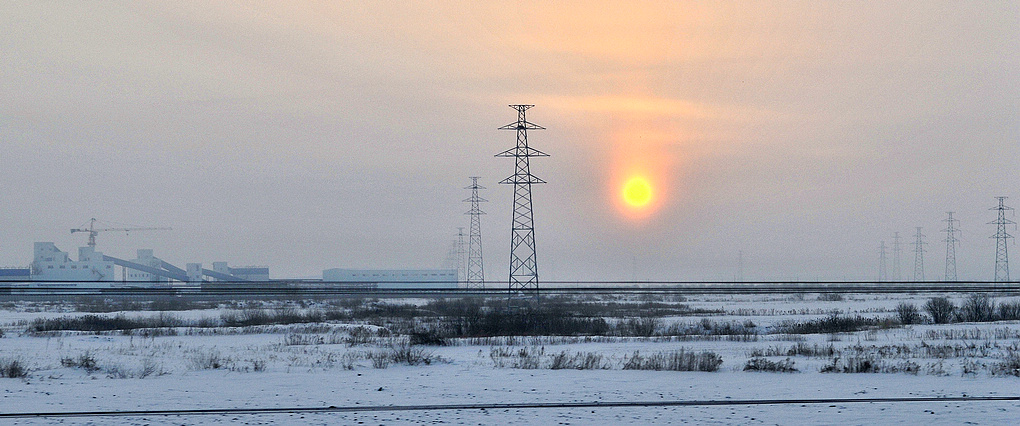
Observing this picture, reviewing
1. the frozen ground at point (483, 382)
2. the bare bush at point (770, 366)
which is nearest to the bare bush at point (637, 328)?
the frozen ground at point (483, 382)

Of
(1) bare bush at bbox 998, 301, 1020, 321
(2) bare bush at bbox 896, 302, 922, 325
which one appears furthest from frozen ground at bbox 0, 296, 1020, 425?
(1) bare bush at bbox 998, 301, 1020, 321

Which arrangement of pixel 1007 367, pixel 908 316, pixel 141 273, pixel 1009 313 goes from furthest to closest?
pixel 141 273
pixel 1009 313
pixel 908 316
pixel 1007 367

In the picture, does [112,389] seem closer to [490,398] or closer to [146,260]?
[490,398]

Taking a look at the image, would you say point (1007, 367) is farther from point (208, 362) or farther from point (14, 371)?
point (14, 371)

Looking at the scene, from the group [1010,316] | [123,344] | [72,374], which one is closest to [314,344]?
[123,344]

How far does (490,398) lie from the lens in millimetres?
15672

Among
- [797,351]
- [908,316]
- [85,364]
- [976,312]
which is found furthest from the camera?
[976,312]

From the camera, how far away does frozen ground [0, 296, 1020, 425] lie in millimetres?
13594

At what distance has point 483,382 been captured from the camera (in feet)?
59.1

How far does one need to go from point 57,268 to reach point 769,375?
14025 cm

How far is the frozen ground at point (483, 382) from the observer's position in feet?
44.6

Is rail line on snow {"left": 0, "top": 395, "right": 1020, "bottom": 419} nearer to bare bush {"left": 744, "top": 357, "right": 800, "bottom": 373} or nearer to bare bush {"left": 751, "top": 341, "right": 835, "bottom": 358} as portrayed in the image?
bare bush {"left": 744, "top": 357, "right": 800, "bottom": 373}

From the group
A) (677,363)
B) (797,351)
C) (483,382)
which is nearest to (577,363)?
(677,363)

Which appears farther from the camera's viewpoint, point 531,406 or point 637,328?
point 637,328
